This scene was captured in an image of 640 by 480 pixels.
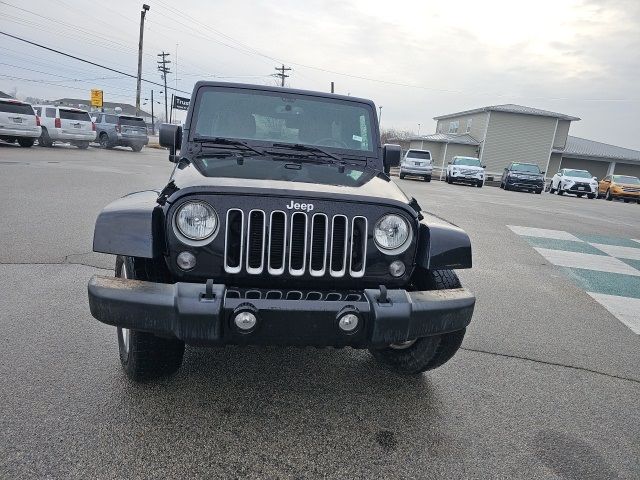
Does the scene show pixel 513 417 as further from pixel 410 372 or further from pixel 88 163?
pixel 88 163

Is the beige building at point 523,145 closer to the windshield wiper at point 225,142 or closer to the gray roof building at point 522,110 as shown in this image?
the gray roof building at point 522,110

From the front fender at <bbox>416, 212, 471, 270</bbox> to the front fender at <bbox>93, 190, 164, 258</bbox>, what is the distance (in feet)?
4.50

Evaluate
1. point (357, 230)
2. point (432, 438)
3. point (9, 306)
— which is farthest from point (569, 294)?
point (9, 306)

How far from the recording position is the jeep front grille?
2268mm

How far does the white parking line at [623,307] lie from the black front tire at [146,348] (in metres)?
4.03

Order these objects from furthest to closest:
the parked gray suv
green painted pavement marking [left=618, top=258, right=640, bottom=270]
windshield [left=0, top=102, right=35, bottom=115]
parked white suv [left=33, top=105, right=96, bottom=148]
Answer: the parked gray suv → parked white suv [left=33, top=105, right=96, bottom=148] → windshield [left=0, top=102, right=35, bottom=115] → green painted pavement marking [left=618, top=258, right=640, bottom=270]

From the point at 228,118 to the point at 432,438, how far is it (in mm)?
2605

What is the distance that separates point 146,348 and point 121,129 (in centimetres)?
2496

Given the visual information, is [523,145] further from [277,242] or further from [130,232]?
[130,232]

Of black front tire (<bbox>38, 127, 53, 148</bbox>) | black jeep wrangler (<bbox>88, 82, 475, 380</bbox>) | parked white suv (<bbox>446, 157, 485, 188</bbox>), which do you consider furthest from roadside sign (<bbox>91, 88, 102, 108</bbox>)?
black jeep wrangler (<bbox>88, 82, 475, 380</bbox>)

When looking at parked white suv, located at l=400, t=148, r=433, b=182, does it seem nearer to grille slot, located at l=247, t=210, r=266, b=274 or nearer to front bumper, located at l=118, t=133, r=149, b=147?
front bumper, located at l=118, t=133, r=149, b=147

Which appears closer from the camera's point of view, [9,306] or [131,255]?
[131,255]

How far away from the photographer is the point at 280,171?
111 inches

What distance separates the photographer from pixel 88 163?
52.8ft
